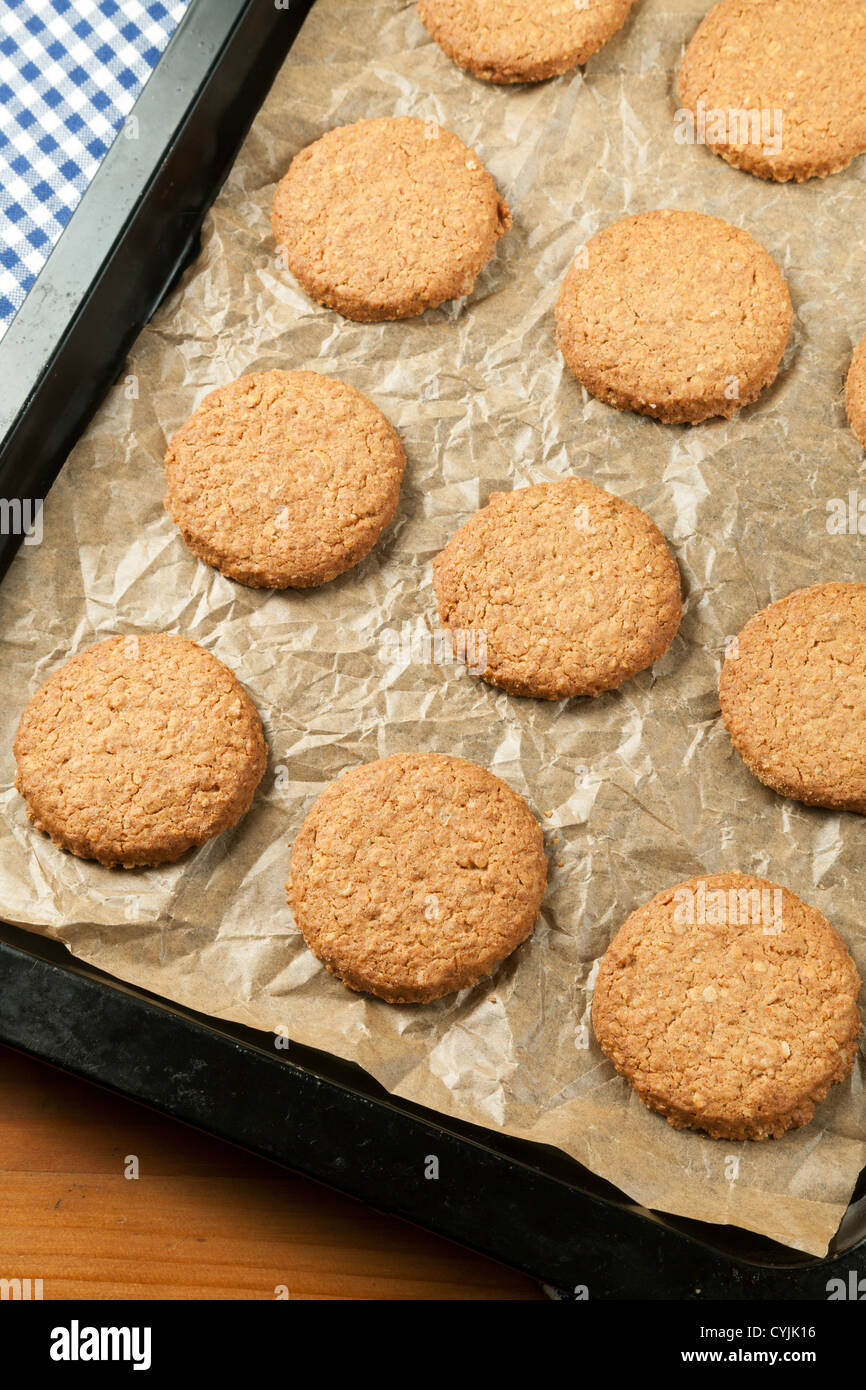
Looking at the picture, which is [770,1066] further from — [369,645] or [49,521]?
[49,521]

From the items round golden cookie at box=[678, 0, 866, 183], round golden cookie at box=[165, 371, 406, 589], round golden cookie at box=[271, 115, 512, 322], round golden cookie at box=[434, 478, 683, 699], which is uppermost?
round golden cookie at box=[678, 0, 866, 183]

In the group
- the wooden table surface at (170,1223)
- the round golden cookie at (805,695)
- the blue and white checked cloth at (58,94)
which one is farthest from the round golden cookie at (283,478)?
the wooden table surface at (170,1223)

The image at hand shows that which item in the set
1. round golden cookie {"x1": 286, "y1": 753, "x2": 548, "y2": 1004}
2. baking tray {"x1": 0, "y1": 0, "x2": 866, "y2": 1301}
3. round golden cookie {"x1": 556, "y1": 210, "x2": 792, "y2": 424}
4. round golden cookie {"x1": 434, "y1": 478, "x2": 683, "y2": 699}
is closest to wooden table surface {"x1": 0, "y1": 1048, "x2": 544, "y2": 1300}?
baking tray {"x1": 0, "y1": 0, "x2": 866, "y2": 1301}

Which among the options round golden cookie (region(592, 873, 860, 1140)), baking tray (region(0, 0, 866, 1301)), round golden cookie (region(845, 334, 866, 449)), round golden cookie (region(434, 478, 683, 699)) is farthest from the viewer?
round golden cookie (region(845, 334, 866, 449))

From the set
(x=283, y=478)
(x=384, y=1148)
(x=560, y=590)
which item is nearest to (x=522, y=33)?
(x=283, y=478)

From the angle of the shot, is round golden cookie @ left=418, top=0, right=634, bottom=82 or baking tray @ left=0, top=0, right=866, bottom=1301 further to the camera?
round golden cookie @ left=418, top=0, right=634, bottom=82

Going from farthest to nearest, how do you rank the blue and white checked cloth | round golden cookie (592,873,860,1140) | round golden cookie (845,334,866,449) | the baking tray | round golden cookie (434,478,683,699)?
1. the blue and white checked cloth
2. round golden cookie (845,334,866,449)
3. round golden cookie (434,478,683,699)
4. round golden cookie (592,873,860,1140)
5. the baking tray

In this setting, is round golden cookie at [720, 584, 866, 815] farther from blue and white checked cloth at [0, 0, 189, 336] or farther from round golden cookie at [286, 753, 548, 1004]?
blue and white checked cloth at [0, 0, 189, 336]

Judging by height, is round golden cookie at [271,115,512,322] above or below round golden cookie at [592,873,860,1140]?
above
